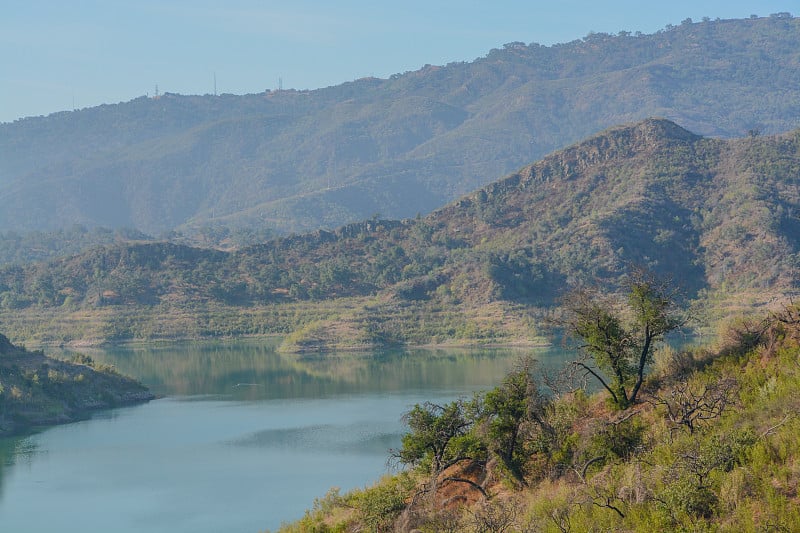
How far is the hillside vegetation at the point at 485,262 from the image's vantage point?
14000 centimetres

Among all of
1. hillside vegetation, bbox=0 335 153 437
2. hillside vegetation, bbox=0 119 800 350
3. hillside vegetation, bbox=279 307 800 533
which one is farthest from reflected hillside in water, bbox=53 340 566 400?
hillside vegetation, bbox=279 307 800 533

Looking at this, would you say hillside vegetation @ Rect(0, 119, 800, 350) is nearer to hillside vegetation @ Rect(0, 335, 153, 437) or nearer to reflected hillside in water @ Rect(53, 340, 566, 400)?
reflected hillside in water @ Rect(53, 340, 566, 400)

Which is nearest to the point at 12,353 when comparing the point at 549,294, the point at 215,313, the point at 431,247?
the point at 215,313

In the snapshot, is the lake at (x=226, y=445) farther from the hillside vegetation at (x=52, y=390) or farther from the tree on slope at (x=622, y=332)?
the tree on slope at (x=622, y=332)

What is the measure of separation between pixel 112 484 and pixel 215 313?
322ft

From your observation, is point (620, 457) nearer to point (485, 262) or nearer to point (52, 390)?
point (52, 390)

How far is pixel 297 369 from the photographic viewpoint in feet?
374

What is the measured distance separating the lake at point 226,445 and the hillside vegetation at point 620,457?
20.9 feet

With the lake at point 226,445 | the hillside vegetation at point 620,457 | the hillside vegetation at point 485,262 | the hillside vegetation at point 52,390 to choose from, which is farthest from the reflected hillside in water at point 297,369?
the hillside vegetation at point 620,457

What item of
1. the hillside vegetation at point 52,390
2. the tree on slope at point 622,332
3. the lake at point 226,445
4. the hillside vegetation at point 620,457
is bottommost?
the lake at point 226,445

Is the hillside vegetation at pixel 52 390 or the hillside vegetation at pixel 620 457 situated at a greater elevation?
the hillside vegetation at pixel 620 457

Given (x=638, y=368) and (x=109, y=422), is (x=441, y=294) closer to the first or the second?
(x=109, y=422)

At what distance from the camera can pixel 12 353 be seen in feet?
289

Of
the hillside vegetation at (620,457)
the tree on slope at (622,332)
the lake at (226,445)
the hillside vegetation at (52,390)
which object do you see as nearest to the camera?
the hillside vegetation at (620,457)
